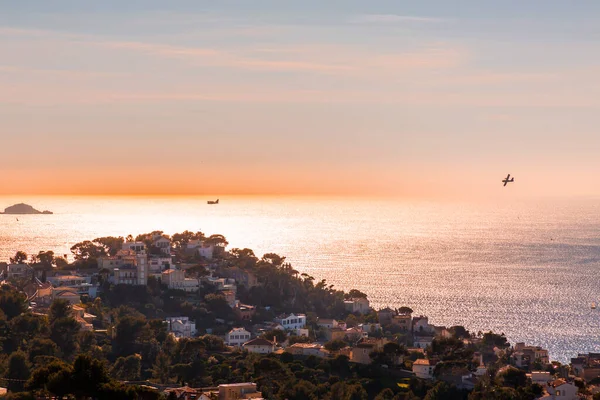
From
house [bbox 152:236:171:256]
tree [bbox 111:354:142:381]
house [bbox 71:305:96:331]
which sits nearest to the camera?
tree [bbox 111:354:142:381]

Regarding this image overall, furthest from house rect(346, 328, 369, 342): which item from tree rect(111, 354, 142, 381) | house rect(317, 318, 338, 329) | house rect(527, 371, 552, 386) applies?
tree rect(111, 354, 142, 381)

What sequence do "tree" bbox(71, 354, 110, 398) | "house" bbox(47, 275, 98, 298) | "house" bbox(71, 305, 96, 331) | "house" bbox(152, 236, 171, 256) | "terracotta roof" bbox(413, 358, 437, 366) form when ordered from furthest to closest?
"house" bbox(152, 236, 171, 256)
"house" bbox(47, 275, 98, 298)
"house" bbox(71, 305, 96, 331)
"terracotta roof" bbox(413, 358, 437, 366)
"tree" bbox(71, 354, 110, 398)

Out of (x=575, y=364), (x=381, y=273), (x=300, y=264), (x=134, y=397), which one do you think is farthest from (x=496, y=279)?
(x=134, y=397)

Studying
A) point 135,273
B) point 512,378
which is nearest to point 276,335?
point 135,273

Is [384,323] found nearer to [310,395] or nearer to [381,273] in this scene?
[310,395]

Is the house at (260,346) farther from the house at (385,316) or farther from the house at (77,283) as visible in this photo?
the house at (77,283)

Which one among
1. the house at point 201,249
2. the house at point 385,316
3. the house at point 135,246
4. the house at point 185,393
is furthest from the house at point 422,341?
the house at point 135,246

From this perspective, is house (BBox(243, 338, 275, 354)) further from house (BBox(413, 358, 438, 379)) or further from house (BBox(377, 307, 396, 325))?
house (BBox(377, 307, 396, 325))

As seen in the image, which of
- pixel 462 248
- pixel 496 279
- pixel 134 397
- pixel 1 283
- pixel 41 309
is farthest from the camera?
pixel 462 248
